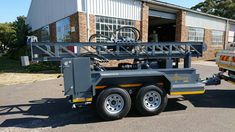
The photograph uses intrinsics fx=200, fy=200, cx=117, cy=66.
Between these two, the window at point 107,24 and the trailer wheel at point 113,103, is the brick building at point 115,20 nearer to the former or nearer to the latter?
the window at point 107,24

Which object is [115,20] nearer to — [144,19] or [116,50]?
[144,19]

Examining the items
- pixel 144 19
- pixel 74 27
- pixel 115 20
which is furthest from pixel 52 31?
pixel 144 19

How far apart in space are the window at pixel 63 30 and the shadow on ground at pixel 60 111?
28.7 feet

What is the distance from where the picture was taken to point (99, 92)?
15.9ft

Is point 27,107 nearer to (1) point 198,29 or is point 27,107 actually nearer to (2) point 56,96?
(2) point 56,96

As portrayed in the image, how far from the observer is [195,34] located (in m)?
21.1

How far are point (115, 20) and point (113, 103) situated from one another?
10.5m

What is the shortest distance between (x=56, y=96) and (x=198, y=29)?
18426mm

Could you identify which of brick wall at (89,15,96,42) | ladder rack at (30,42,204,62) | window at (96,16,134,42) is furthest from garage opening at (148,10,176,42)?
ladder rack at (30,42,204,62)

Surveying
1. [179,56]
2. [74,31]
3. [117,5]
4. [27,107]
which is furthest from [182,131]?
[117,5]

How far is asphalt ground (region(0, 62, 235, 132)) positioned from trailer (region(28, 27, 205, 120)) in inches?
14.1

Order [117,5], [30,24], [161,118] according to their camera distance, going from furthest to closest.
Result: [30,24], [117,5], [161,118]

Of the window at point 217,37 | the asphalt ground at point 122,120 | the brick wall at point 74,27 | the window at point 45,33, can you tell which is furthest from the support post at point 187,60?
the window at point 217,37

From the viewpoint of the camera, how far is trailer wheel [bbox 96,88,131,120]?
15.4 feet
